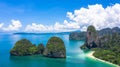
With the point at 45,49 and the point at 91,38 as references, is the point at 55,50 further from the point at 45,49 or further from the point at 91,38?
the point at 91,38

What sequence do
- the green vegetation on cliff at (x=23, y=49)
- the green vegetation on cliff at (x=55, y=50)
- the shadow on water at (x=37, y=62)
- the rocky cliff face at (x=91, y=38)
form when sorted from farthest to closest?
1. the rocky cliff face at (x=91, y=38)
2. the green vegetation on cliff at (x=23, y=49)
3. the green vegetation on cliff at (x=55, y=50)
4. the shadow on water at (x=37, y=62)

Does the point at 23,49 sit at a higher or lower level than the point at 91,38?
lower

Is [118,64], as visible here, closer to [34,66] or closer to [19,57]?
[34,66]

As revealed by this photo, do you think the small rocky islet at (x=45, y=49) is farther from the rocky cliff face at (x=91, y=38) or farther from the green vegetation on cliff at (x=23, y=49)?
the rocky cliff face at (x=91, y=38)

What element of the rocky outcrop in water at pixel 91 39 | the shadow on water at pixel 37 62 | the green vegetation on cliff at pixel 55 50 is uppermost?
the rocky outcrop in water at pixel 91 39

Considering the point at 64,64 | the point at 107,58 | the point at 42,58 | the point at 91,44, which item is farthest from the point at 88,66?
the point at 91,44

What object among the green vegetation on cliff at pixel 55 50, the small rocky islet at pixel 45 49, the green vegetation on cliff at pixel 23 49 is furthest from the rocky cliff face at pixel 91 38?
the green vegetation on cliff at pixel 55 50

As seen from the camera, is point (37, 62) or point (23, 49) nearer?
point (37, 62)

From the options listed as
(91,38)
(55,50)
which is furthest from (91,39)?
(55,50)
